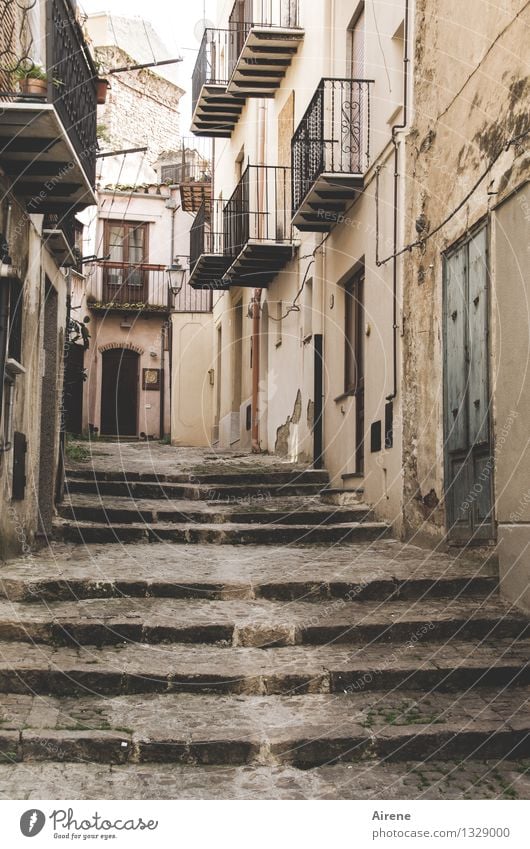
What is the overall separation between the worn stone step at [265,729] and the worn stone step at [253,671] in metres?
0.12

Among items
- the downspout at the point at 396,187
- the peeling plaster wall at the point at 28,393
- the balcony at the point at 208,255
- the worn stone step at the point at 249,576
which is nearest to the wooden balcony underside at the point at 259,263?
the balcony at the point at 208,255

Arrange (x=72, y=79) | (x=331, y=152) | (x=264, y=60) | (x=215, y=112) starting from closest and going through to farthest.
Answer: (x=72, y=79) < (x=331, y=152) < (x=264, y=60) < (x=215, y=112)

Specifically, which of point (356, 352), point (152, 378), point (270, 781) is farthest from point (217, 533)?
point (152, 378)

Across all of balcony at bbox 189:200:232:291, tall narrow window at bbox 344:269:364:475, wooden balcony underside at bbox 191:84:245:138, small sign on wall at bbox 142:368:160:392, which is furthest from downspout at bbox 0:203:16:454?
small sign on wall at bbox 142:368:160:392

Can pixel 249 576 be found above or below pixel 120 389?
below

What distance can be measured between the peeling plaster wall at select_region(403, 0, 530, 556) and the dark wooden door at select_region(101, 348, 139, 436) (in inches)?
788

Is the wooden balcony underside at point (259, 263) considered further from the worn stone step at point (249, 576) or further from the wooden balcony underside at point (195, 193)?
the wooden balcony underside at point (195, 193)

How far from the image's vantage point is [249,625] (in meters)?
6.94

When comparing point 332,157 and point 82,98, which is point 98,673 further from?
point 332,157

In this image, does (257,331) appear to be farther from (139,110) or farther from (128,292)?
(139,110)

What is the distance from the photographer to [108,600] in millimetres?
7543

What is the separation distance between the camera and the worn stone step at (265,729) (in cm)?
535

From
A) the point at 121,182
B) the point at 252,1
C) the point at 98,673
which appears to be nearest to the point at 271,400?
the point at 252,1

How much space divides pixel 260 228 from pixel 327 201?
12.9 feet
